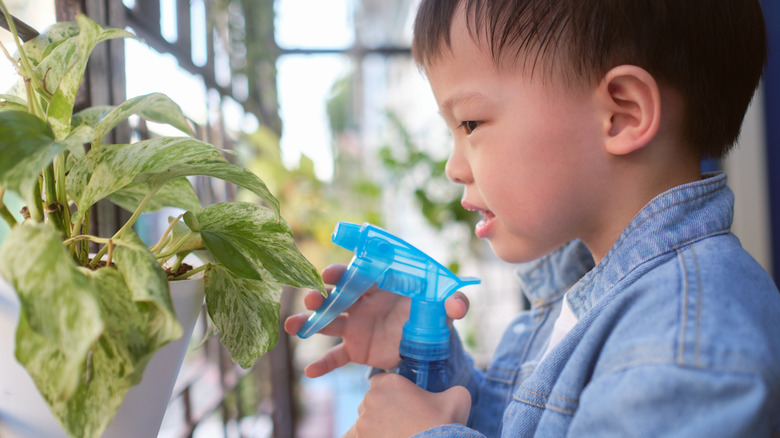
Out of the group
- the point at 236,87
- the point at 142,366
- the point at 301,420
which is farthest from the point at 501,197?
the point at 301,420

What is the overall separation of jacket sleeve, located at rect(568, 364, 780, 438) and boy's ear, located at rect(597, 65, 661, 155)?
240 mm

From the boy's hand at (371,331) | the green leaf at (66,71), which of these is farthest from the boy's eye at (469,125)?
the green leaf at (66,71)

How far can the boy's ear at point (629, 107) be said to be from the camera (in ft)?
1.55

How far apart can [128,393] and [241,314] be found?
9cm

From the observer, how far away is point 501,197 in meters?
0.53

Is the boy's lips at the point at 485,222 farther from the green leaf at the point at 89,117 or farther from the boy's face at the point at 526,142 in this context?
the green leaf at the point at 89,117

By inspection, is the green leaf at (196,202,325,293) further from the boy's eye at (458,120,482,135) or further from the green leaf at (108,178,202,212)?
the boy's eye at (458,120,482,135)

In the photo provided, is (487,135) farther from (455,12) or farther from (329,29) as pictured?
(329,29)

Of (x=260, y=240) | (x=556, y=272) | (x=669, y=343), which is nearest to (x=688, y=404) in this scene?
(x=669, y=343)

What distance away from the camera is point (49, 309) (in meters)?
0.22

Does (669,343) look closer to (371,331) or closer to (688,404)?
(688,404)

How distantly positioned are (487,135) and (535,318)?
35cm

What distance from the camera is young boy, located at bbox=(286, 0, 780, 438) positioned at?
413 mm

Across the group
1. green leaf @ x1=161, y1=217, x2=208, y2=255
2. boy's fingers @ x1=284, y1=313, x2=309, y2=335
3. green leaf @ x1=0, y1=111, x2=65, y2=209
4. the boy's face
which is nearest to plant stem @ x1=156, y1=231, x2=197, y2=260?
green leaf @ x1=161, y1=217, x2=208, y2=255
